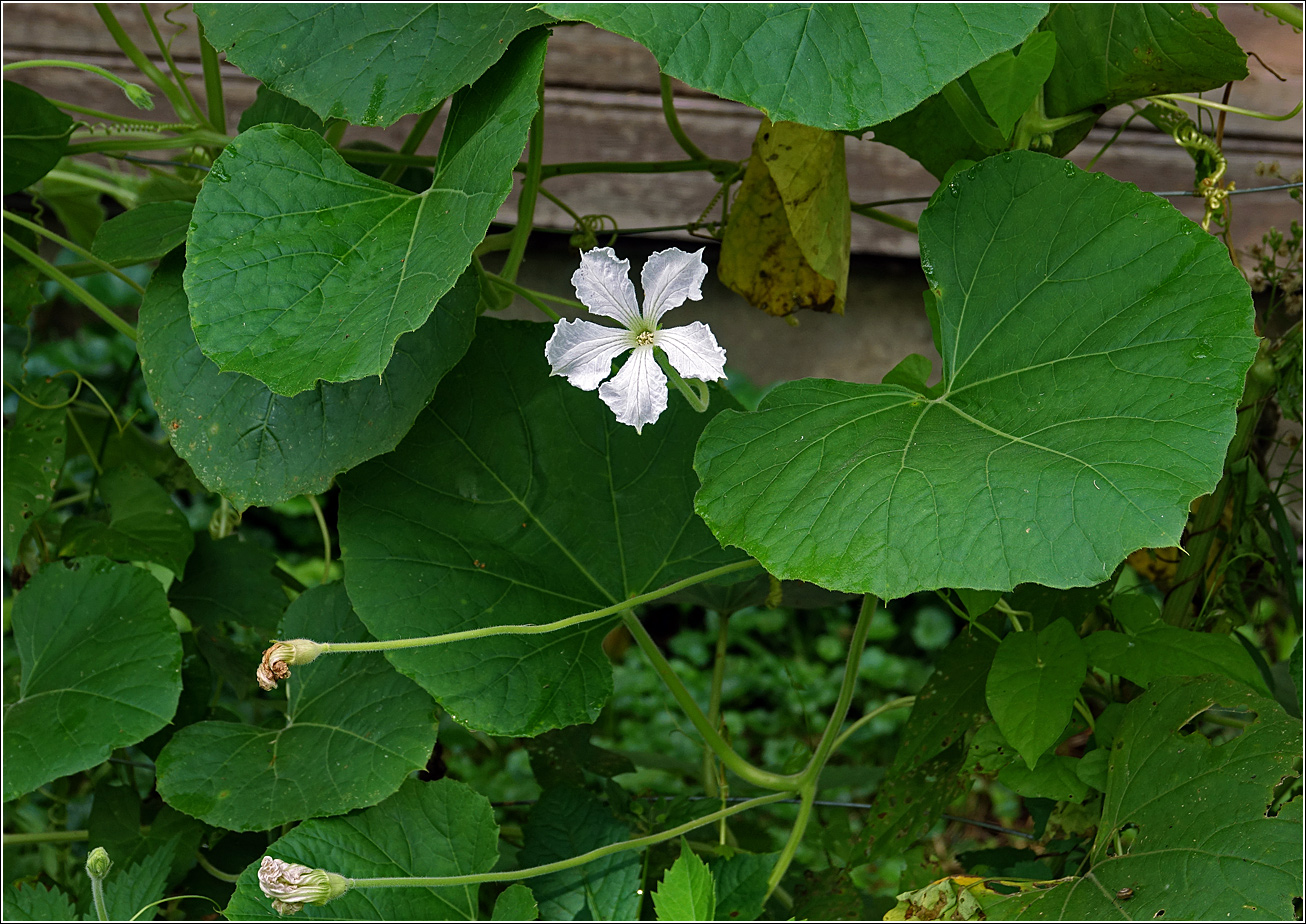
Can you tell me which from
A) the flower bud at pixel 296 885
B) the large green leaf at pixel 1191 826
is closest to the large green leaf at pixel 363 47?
the flower bud at pixel 296 885

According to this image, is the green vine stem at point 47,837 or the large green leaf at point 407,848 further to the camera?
the green vine stem at point 47,837

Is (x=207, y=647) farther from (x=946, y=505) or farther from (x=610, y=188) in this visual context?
→ (x=610, y=188)

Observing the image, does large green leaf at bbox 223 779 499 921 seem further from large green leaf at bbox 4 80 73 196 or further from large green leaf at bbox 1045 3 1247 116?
large green leaf at bbox 1045 3 1247 116

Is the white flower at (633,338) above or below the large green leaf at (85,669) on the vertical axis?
above

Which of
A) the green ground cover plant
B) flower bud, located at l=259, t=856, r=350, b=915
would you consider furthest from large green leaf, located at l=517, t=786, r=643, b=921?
flower bud, located at l=259, t=856, r=350, b=915

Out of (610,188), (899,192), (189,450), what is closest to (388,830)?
(189,450)

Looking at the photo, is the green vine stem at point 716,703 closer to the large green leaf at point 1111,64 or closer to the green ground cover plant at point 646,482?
the green ground cover plant at point 646,482

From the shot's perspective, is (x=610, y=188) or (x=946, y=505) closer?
(x=946, y=505)
